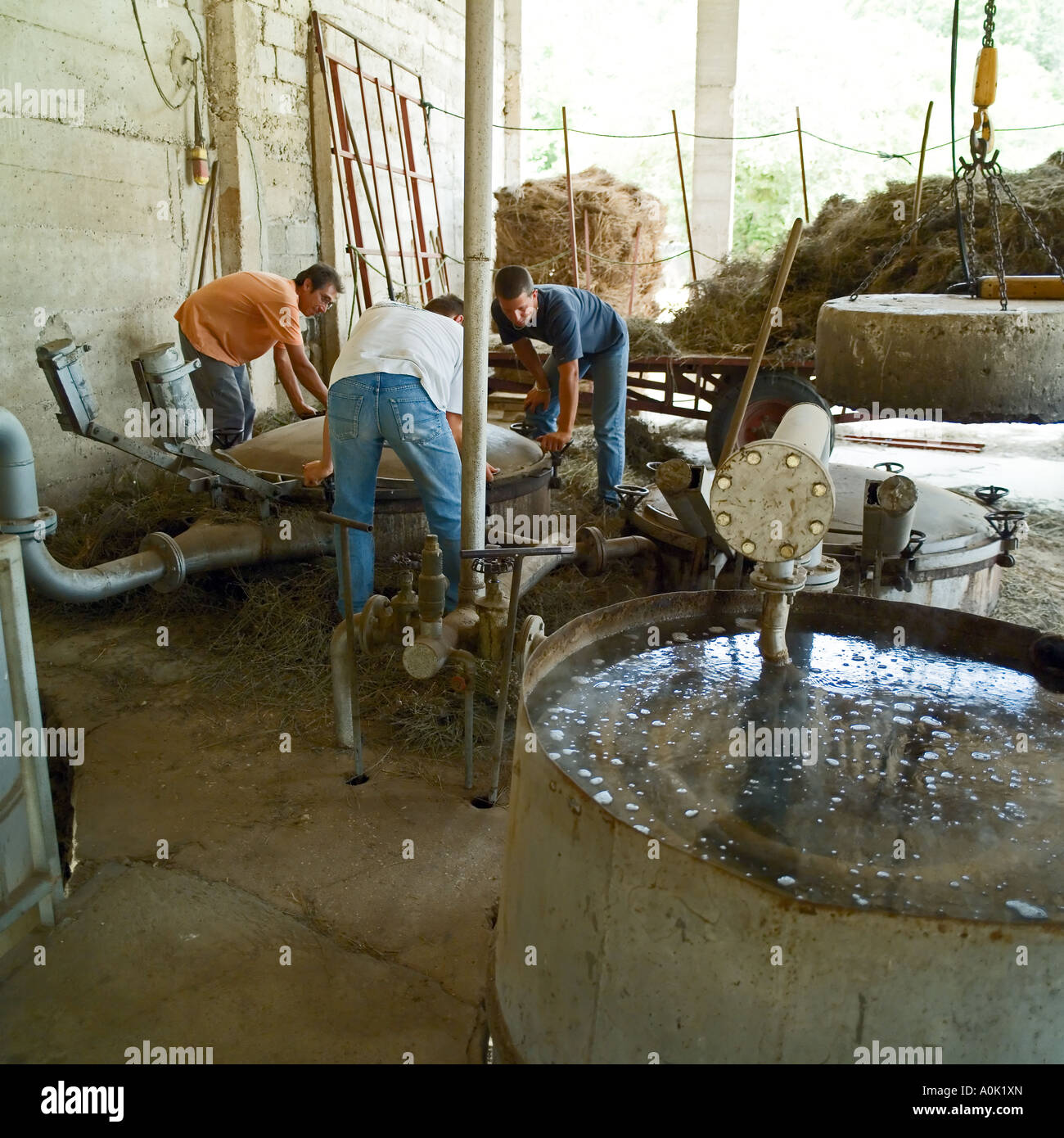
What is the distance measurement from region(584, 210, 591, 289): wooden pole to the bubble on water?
10.7 metres

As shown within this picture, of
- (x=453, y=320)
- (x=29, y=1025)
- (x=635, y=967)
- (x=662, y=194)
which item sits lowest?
(x=29, y=1025)

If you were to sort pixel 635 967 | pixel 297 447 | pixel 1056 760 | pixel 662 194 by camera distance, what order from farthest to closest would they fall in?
pixel 662 194 < pixel 297 447 < pixel 1056 760 < pixel 635 967

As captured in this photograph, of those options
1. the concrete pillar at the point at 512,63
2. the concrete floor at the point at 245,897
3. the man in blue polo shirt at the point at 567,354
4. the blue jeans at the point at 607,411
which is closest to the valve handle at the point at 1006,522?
the man in blue polo shirt at the point at 567,354

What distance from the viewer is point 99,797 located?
151 inches

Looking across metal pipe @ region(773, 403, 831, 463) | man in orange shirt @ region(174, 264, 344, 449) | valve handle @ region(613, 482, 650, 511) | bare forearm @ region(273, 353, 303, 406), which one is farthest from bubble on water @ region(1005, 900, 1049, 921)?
bare forearm @ region(273, 353, 303, 406)

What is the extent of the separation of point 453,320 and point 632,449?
3.88 metres

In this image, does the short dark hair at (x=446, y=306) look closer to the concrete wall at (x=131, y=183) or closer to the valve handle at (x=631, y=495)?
the valve handle at (x=631, y=495)

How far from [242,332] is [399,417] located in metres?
2.34

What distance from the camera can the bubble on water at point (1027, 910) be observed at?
1610 millimetres

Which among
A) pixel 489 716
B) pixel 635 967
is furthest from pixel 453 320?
pixel 635 967

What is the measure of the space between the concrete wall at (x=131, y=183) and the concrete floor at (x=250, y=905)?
2.57 metres

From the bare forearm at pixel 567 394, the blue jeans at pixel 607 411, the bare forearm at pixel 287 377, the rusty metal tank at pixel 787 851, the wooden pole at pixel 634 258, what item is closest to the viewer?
the rusty metal tank at pixel 787 851

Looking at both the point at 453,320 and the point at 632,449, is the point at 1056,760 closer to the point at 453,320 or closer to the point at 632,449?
the point at 453,320

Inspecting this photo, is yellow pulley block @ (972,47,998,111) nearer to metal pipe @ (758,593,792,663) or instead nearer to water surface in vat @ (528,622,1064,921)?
water surface in vat @ (528,622,1064,921)
